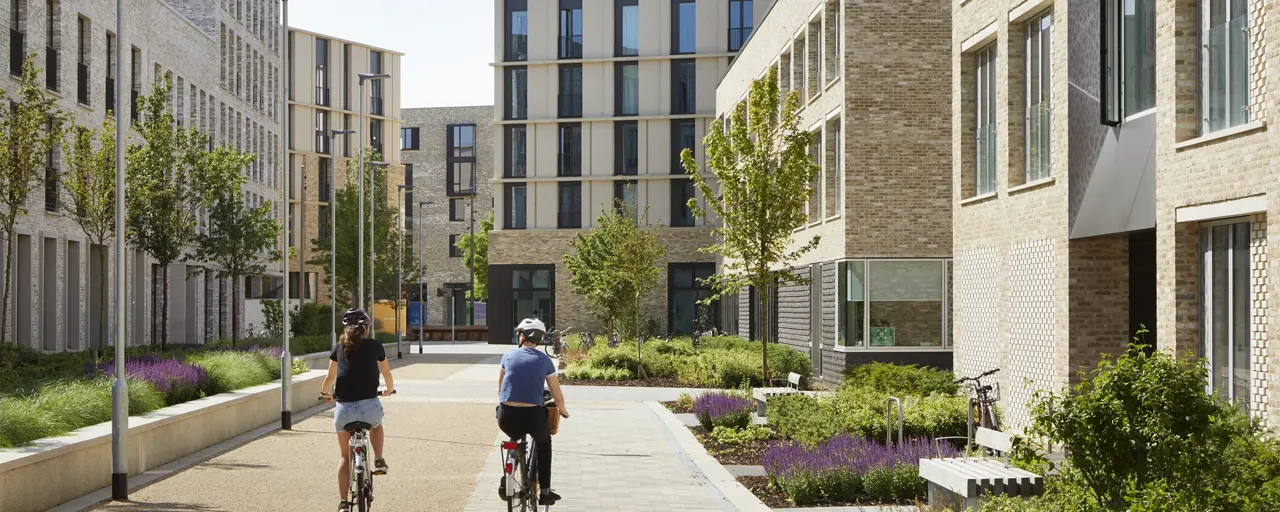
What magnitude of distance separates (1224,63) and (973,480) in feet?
18.7

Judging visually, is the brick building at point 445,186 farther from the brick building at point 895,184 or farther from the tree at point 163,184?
the brick building at point 895,184

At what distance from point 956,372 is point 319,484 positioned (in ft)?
37.9

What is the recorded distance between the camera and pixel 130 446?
15.2 metres

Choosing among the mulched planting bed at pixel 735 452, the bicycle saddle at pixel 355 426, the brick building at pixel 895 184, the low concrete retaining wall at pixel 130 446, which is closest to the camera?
the bicycle saddle at pixel 355 426

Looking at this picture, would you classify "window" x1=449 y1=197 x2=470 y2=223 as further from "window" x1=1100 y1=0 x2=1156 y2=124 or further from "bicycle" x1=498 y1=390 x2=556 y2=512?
"bicycle" x1=498 y1=390 x2=556 y2=512

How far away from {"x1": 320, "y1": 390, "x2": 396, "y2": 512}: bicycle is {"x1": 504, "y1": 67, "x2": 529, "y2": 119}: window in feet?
191

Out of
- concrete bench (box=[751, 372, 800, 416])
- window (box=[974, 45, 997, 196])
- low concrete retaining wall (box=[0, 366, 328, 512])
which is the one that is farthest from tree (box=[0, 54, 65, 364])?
window (box=[974, 45, 997, 196])

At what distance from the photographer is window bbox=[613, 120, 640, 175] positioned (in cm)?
6788

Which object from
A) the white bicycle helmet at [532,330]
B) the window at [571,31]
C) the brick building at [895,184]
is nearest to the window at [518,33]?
the window at [571,31]

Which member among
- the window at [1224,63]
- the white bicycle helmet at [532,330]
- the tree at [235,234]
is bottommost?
the white bicycle helmet at [532,330]

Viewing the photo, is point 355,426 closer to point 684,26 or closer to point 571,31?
point 684,26

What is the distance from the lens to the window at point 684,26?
67188 mm

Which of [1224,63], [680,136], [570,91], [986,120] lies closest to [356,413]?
[1224,63]

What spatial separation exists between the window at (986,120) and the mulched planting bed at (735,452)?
5.64 meters
